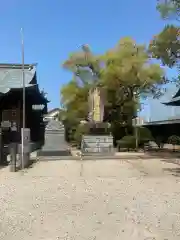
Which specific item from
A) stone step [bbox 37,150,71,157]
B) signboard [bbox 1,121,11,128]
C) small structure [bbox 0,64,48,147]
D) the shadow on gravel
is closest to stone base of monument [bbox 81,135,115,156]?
stone step [bbox 37,150,71,157]

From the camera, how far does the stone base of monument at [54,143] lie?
701 inches

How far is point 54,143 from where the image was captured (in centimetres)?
1984

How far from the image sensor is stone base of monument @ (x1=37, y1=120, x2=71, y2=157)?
58.4 feet

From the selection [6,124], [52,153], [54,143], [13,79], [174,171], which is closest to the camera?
[174,171]

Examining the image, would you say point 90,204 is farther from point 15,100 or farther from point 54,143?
point 15,100

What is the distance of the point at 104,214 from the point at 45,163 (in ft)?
27.1

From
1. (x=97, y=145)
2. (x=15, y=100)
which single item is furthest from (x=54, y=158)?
(x=15, y=100)

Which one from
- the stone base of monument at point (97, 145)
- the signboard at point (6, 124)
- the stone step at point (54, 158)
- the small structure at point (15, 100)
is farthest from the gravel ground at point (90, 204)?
the signboard at point (6, 124)

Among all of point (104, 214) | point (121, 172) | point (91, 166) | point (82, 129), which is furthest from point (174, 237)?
point (82, 129)

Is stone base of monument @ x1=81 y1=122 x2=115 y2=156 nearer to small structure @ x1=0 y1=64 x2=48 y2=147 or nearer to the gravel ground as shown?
small structure @ x1=0 y1=64 x2=48 y2=147

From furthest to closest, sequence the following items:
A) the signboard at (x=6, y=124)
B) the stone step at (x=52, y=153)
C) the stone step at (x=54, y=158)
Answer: the signboard at (x=6, y=124) < the stone step at (x=52, y=153) < the stone step at (x=54, y=158)

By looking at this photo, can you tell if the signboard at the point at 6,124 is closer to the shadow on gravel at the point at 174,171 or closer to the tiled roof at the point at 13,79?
the tiled roof at the point at 13,79

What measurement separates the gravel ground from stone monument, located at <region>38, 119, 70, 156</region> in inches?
210

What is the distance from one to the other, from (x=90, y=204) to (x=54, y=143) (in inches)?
495
